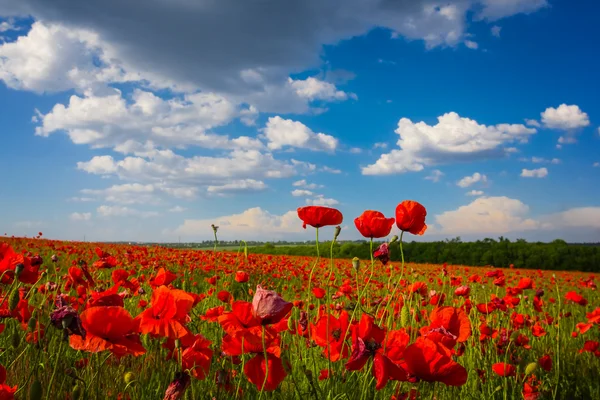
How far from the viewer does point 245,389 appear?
2004mm

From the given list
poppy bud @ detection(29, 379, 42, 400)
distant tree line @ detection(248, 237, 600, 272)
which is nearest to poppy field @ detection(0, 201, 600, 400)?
poppy bud @ detection(29, 379, 42, 400)

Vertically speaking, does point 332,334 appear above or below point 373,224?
below

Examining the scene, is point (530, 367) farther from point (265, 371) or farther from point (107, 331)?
point (107, 331)

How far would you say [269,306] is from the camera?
117cm

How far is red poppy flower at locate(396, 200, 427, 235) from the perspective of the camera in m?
1.93

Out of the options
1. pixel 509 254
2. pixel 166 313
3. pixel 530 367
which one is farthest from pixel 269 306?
pixel 509 254

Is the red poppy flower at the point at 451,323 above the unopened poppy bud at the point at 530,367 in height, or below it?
above

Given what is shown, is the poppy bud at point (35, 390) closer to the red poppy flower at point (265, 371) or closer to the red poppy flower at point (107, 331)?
the red poppy flower at point (107, 331)

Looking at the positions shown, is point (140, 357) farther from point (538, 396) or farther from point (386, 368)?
point (538, 396)

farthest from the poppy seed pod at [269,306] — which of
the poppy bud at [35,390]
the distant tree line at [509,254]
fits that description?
the distant tree line at [509,254]

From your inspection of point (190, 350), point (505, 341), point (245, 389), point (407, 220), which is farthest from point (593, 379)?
point (190, 350)

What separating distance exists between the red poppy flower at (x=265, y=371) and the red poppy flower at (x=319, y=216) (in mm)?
722

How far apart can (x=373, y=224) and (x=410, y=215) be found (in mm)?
172

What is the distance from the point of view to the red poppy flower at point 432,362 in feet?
3.85
